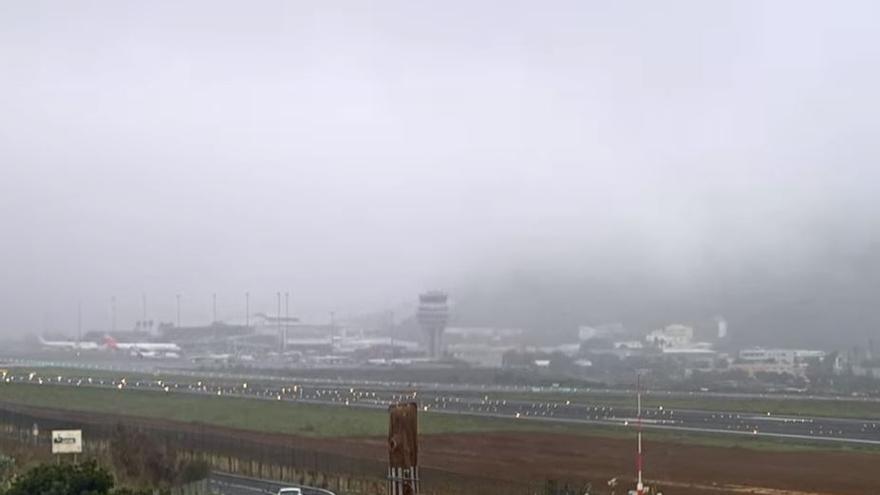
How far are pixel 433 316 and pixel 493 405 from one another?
99.1 meters

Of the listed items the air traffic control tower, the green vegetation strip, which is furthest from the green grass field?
the air traffic control tower

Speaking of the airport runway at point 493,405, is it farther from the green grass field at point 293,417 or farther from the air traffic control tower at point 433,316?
the air traffic control tower at point 433,316

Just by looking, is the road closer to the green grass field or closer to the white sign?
the white sign

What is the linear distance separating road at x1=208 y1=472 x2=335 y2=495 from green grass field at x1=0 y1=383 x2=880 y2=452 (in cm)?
1893

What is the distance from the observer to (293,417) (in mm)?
76938

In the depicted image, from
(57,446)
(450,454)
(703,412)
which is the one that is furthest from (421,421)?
(57,446)

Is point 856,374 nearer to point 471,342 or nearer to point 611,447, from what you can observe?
point 471,342

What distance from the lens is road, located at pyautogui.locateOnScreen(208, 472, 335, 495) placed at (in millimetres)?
43719

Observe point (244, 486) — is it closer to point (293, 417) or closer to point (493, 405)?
point (293, 417)

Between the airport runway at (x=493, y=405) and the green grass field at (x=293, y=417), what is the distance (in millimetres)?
2563

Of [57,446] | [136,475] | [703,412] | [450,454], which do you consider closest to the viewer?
[57,446]

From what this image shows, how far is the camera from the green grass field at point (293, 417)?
63.8 meters

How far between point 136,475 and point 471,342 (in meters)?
114

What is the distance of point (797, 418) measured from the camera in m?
82.1
